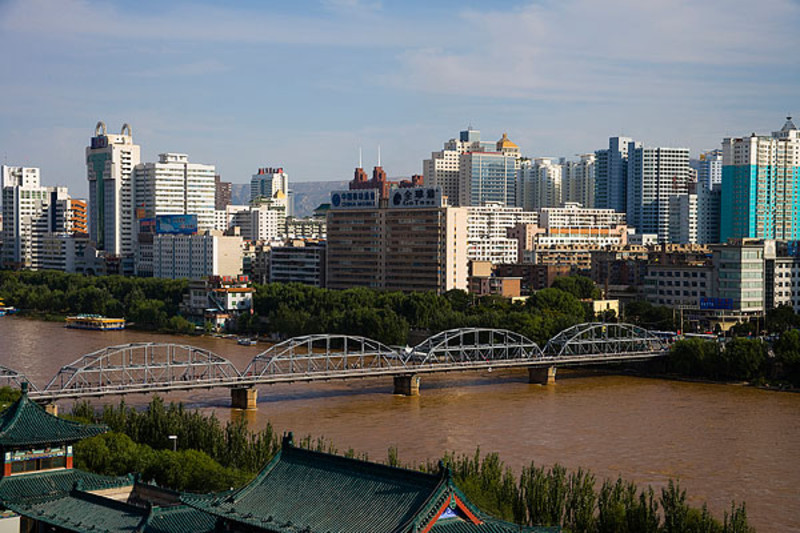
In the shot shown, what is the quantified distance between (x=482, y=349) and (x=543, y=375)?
7.80 m

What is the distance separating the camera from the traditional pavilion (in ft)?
→ 52.4

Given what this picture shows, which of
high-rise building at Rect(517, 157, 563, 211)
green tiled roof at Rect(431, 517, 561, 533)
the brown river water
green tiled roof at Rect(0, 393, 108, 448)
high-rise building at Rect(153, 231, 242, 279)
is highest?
high-rise building at Rect(517, 157, 563, 211)

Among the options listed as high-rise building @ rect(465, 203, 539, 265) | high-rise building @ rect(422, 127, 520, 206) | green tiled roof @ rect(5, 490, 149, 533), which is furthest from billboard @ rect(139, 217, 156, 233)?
green tiled roof @ rect(5, 490, 149, 533)

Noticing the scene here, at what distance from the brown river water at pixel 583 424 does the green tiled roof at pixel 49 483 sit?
12.9 meters

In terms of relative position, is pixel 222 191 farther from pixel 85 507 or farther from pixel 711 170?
pixel 85 507

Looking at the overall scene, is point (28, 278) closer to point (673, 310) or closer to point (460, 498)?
point (673, 310)

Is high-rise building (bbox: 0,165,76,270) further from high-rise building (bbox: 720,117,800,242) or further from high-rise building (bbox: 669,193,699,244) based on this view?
high-rise building (bbox: 720,117,800,242)

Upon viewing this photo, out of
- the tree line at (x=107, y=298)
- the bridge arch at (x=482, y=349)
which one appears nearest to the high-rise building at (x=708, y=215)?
the tree line at (x=107, y=298)

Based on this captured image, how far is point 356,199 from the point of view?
84188 mm

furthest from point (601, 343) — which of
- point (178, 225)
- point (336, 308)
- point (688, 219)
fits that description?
point (688, 219)

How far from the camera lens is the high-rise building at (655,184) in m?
134

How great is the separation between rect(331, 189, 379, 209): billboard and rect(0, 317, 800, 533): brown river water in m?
30.6

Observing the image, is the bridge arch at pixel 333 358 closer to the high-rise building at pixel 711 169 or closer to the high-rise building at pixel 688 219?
the high-rise building at pixel 688 219

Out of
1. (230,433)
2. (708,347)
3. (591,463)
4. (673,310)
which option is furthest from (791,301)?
(230,433)
